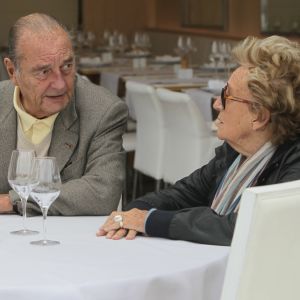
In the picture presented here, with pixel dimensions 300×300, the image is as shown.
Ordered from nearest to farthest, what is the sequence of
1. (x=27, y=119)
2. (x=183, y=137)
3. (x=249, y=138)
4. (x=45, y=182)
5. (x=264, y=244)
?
(x=264, y=244), (x=45, y=182), (x=249, y=138), (x=27, y=119), (x=183, y=137)

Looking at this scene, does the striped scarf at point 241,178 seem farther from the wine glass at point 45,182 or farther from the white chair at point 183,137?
the white chair at point 183,137

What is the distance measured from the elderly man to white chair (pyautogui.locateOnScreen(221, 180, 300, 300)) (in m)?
1.19

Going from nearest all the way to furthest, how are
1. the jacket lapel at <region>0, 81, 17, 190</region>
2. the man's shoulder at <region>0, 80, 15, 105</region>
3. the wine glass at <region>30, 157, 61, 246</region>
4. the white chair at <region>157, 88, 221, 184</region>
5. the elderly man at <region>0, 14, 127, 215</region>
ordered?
the wine glass at <region>30, 157, 61, 246</region>, the elderly man at <region>0, 14, 127, 215</region>, the jacket lapel at <region>0, 81, 17, 190</region>, the man's shoulder at <region>0, 80, 15, 105</region>, the white chair at <region>157, 88, 221, 184</region>

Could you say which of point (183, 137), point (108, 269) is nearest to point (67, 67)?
point (108, 269)

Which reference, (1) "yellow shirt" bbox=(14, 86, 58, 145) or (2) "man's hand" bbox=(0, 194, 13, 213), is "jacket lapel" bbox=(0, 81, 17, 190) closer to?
(1) "yellow shirt" bbox=(14, 86, 58, 145)

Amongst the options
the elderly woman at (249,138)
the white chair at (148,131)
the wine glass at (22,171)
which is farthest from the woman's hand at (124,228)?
the white chair at (148,131)

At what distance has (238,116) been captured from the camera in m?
2.74

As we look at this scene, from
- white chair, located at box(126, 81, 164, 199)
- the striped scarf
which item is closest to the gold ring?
the striped scarf

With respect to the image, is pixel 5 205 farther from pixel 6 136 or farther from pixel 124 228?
pixel 124 228

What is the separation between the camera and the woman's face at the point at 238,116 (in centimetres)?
271

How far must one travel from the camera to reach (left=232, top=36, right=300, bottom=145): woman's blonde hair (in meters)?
2.62

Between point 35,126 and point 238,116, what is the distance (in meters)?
0.93

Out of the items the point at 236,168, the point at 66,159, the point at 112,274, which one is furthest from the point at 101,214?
the point at 112,274

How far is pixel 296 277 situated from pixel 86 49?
34.3 ft
